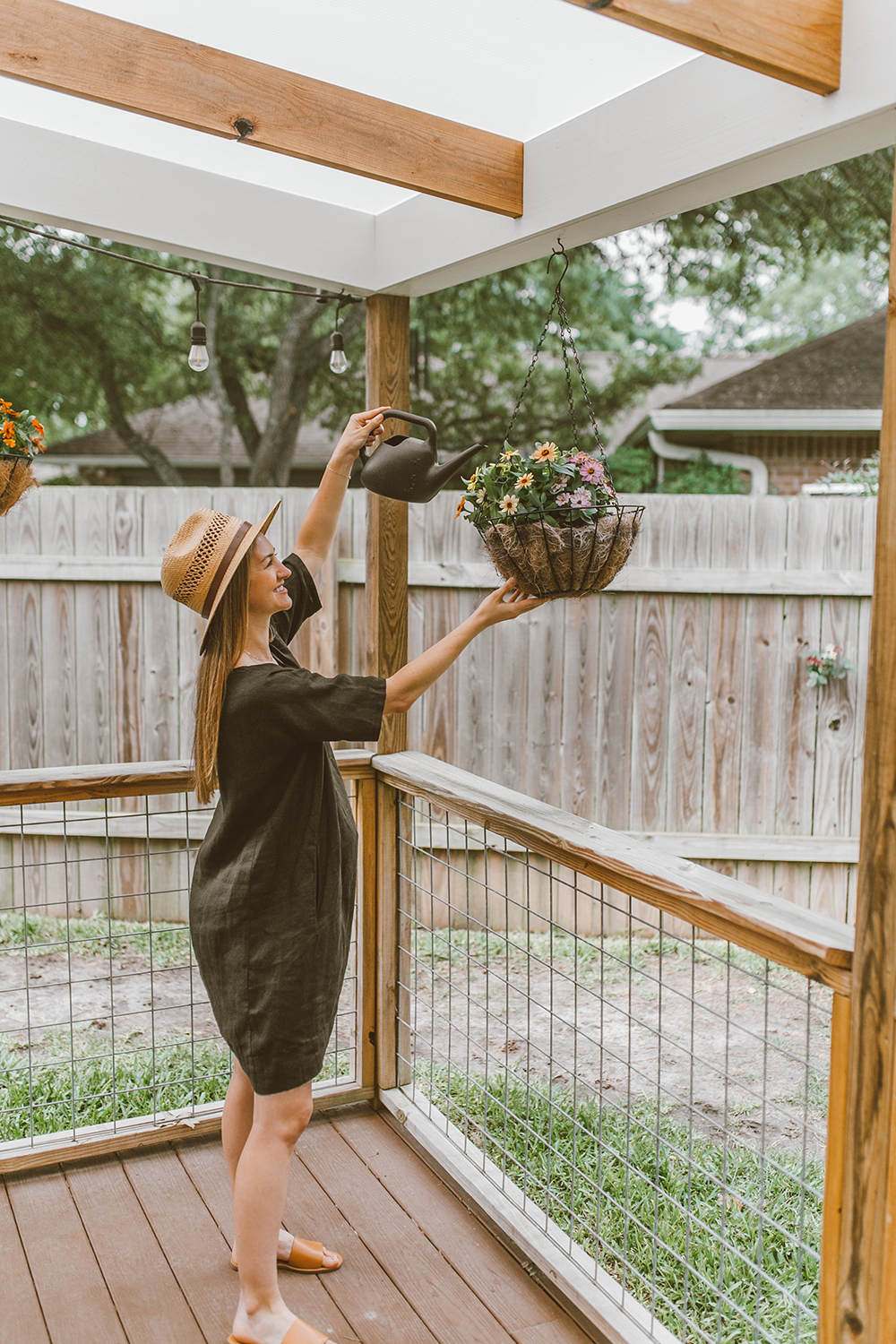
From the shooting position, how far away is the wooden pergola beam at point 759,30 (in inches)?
49.3

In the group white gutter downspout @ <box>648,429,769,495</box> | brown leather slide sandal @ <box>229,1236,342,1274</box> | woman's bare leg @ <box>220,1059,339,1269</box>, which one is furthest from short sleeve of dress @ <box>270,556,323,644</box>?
white gutter downspout @ <box>648,429,769,495</box>

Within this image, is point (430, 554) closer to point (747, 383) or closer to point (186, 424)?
point (747, 383)

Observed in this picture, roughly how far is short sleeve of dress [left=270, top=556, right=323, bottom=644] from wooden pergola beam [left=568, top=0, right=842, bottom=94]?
45.6 inches

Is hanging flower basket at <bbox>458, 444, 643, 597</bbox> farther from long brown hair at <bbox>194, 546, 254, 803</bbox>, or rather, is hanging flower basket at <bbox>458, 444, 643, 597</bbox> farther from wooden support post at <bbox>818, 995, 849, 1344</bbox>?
wooden support post at <bbox>818, 995, 849, 1344</bbox>

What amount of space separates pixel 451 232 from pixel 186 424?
8215mm

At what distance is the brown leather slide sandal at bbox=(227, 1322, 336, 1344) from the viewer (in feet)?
5.92

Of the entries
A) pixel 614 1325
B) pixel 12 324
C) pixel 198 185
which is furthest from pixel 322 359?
pixel 614 1325

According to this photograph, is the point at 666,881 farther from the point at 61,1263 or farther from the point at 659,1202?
the point at 61,1263

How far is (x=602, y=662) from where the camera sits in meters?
4.16

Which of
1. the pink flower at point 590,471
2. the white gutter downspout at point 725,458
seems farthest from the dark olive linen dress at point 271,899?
the white gutter downspout at point 725,458

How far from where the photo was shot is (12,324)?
6.80 m

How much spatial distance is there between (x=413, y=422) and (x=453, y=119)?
1.99ft

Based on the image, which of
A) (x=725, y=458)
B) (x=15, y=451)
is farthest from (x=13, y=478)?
(x=725, y=458)

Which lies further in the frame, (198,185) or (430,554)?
(430,554)
